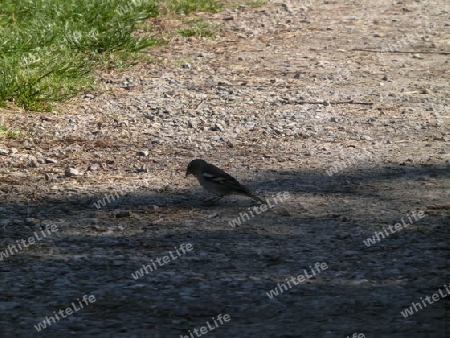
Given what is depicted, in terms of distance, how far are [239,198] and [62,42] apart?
543cm

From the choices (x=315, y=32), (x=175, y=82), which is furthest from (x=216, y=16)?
(x=175, y=82)

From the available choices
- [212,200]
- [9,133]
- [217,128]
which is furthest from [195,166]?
[9,133]

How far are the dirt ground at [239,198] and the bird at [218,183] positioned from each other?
6.9 inches

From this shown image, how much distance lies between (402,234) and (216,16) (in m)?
9.42

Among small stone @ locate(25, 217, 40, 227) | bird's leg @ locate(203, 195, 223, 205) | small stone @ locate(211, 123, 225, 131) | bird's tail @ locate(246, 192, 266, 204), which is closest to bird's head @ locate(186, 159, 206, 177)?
bird's leg @ locate(203, 195, 223, 205)

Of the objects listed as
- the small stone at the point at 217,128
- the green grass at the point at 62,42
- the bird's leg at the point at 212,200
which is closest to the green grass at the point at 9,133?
the green grass at the point at 62,42

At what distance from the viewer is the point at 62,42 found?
1295cm

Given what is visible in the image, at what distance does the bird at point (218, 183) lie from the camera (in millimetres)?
7996

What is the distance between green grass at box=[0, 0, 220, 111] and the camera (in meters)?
11.1

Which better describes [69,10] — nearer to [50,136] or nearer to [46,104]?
[46,104]

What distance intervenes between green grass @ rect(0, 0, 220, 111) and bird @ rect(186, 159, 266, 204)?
3.22 m

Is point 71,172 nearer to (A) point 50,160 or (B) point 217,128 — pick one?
(A) point 50,160

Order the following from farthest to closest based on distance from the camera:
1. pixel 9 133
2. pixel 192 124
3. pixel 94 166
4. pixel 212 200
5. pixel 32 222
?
pixel 192 124 → pixel 9 133 → pixel 94 166 → pixel 212 200 → pixel 32 222

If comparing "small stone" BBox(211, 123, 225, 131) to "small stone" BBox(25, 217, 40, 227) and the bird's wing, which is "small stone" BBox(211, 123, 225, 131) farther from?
"small stone" BBox(25, 217, 40, 227)
